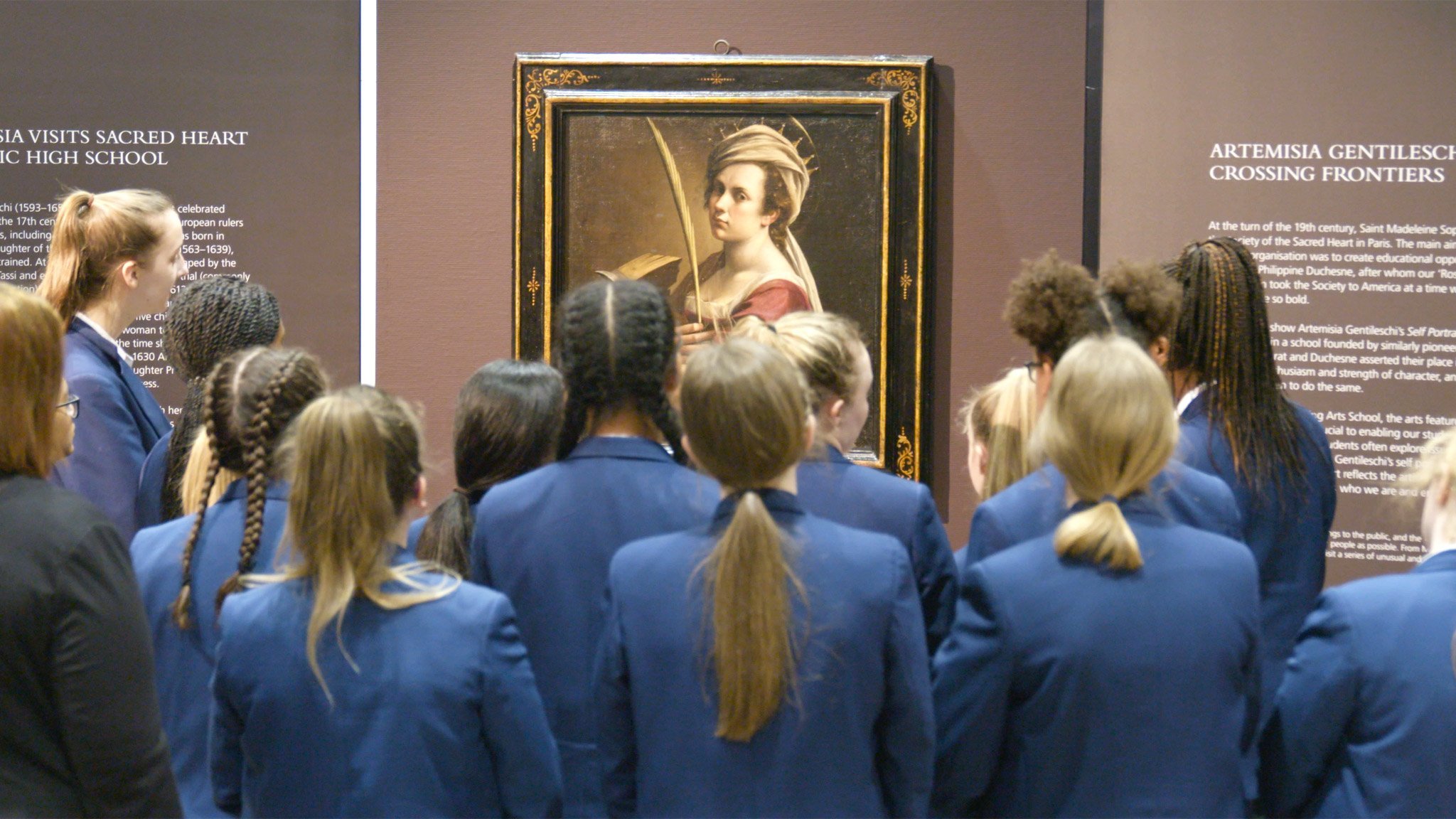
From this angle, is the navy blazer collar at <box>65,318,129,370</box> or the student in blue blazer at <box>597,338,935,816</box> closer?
the student in blue blazer at <box>597,338,935,816</box>

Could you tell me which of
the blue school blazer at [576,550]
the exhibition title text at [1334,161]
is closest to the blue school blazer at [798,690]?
the blue school blazer at [576,550]

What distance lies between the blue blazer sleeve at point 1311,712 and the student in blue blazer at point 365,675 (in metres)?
→ 1.30

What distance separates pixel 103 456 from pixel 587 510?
177 centimetres

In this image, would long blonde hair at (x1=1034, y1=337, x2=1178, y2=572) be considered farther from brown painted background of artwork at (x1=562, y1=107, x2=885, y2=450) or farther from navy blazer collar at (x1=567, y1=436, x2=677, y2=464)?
brown painted background of artwork at (x1=562, y1=107, x2=885, y2=450)

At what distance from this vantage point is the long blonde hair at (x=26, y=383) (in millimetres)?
1994

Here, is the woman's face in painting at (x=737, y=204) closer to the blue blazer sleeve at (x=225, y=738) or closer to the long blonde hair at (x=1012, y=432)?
→ the long blonde hair at (x=1012, y=432)

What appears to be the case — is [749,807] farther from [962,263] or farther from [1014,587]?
[962,263]

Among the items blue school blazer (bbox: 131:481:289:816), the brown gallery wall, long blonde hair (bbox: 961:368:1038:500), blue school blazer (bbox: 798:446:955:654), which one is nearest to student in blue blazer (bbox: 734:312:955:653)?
blue school blazer (bbox: 798:446:955:654)

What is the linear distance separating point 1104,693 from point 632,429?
3.19 ft

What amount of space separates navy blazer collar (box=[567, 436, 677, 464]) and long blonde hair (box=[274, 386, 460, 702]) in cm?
40

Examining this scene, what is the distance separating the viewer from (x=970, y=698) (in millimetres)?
2168

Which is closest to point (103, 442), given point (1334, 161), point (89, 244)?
point (89, 244)

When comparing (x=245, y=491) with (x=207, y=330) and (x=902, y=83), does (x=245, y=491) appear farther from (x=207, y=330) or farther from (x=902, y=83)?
(x=902, y=83)

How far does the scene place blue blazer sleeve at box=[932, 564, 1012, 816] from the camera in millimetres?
2145
